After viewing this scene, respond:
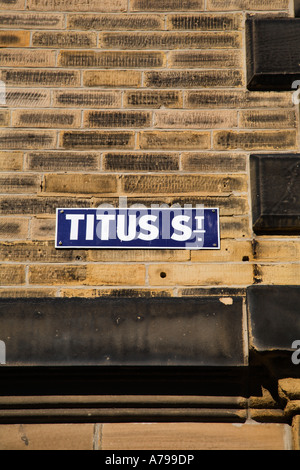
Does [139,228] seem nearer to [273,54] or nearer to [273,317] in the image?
[273,317]

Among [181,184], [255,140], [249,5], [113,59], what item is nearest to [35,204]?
[181,184]

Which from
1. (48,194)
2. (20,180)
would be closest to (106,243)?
(48,194)

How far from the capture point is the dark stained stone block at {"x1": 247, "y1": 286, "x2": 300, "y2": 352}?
1.69m

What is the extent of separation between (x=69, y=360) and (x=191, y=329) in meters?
0.46

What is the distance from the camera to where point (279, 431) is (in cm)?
178

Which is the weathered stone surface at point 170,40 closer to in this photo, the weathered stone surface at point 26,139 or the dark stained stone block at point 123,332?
the weathered stone surface at point 26,139

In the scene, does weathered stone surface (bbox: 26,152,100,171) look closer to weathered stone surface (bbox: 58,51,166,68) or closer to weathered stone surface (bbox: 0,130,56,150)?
weathered stone surface (bbox: 0,130,56,150)

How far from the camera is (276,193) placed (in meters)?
1.92

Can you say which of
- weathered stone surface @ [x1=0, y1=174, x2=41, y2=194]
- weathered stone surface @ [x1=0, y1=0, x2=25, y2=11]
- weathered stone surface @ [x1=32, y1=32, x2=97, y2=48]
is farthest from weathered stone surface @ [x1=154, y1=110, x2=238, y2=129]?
weathered stone surface @ [x1=0, y1=0, x2=25, y2=11]

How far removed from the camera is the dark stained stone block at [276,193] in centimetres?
190

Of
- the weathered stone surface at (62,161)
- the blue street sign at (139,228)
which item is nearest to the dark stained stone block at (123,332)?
the blue street sign at (139,228)

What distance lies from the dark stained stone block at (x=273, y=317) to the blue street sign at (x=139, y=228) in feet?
0.92

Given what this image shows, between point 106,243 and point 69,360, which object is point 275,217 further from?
point 69,360

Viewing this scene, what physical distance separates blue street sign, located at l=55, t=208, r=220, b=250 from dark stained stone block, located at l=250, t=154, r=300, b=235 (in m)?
0.18
